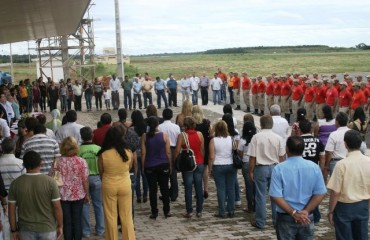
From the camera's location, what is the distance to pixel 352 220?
5.86 metres

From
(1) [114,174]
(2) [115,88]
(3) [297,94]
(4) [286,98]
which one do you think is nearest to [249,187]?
(1) [114,174]

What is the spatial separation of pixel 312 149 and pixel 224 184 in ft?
5.42

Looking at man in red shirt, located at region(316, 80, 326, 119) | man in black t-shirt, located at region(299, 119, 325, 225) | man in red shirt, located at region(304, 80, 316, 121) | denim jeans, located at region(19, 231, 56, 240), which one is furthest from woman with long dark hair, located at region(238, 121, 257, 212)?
man in red shirt, located at region(304, 80, 316, 121)

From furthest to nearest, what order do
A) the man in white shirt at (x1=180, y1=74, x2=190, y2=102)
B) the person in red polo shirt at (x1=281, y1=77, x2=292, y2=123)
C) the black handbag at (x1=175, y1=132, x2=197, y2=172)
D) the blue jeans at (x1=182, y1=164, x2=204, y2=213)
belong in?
the man in white shirt at (x1=180, y1=74, x2=190, y2=102)
the person in red polo shirt at (x1=281, y1=77, x2=292, y2=123)
the blue jeans at (x1=182, y1=164, x2=204, y2=213)
the black handbag at (x1=175, y1=132, x2=197, y2=172)

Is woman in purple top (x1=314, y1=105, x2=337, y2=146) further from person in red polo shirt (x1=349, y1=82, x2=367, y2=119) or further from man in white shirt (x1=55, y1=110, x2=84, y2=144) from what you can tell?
person in red polo shirt (x1=349, y1=82, x2=367, y2=119)

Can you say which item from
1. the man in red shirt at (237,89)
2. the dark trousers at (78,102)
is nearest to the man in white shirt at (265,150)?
the man in red shirt at (237,89)

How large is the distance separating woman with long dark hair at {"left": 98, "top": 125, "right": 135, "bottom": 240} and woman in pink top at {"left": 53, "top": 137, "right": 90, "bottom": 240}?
301mm

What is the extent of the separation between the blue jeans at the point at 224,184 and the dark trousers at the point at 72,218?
2523 mm

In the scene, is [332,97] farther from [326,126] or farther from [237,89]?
[326,126]

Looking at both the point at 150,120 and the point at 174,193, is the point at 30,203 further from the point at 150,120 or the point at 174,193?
the point at 174,193

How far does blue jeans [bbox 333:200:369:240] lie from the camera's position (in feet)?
19.0

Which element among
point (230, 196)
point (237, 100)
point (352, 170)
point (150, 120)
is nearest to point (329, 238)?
point (230, 196)

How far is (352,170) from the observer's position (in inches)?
226

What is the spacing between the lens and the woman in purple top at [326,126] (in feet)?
30.0
